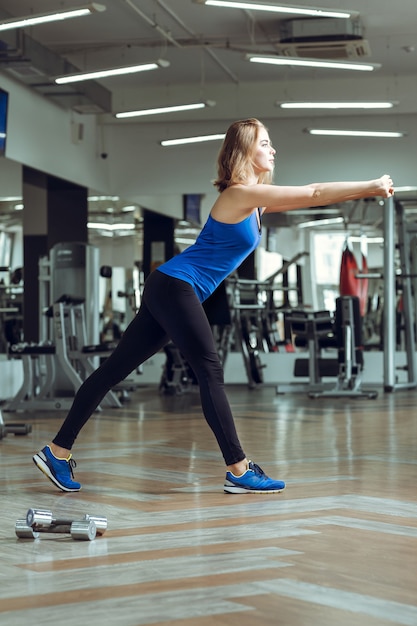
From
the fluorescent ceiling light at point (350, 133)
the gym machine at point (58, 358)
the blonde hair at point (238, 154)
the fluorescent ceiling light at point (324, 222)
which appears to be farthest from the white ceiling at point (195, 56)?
the blonde hair at point (238, 154)

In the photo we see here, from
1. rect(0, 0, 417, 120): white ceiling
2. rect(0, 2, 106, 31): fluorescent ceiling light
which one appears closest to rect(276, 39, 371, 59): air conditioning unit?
rect(0, 0, 417, 120): white ceiling

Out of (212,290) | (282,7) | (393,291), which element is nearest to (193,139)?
(393,291)

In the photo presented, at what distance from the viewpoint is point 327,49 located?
9391mm

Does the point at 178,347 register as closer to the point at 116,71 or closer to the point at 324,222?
the point at 116,71

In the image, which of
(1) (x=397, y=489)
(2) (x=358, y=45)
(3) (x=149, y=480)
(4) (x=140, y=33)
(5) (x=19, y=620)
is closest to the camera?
(5) (x=19, y=620)

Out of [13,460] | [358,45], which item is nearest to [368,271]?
[358,45]

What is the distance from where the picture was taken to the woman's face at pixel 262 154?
3461 mm

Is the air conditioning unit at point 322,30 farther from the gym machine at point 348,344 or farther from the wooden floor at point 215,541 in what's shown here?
the wooden floor at point 215,541

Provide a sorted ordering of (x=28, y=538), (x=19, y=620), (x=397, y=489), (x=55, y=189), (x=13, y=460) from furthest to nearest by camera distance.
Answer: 1. (x=55, y=189)
2. (x=13, y=460)
3. (x=397, y=489)
4. (x=28, y=538)
5. (x=19, y=620)

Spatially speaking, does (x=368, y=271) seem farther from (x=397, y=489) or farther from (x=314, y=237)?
(x=397, y=489)

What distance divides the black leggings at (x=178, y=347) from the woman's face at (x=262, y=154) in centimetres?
50

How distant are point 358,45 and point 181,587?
25.9 ft

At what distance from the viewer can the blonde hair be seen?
3.43 metres

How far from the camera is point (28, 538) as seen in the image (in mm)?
2707
